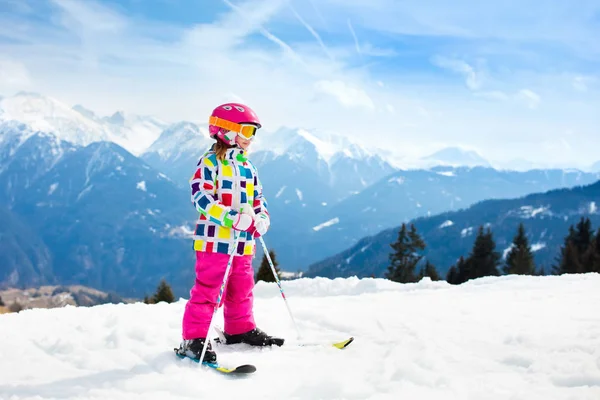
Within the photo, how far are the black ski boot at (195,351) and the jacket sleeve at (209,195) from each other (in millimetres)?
1312

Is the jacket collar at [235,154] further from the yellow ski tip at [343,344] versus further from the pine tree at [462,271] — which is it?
the pine tree at [462,271]

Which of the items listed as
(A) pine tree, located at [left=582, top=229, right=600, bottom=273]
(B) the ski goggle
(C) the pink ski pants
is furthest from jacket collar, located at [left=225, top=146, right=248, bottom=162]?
(A) pine tree, located at [left=582, top=229, right=600, bottom=273]

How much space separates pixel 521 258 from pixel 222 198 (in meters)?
43.3

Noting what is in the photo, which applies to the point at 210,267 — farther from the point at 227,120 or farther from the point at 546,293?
the point at 546,293

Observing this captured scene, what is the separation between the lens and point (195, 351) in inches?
199

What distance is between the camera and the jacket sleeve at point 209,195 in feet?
16.7

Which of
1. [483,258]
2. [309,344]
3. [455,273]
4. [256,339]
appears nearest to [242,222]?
[256,339]

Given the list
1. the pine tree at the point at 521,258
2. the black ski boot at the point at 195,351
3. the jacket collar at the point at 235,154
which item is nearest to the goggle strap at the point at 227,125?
the jacket collar at the point at 235,154

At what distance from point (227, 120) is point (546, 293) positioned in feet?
21.8

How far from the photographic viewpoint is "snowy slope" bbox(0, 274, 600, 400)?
4.12m

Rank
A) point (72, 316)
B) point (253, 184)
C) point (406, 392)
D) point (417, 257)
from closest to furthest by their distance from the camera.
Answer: point (406, 392), point (253, 184), point (72, 316), point (417, 257)

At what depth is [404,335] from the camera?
5.75 m

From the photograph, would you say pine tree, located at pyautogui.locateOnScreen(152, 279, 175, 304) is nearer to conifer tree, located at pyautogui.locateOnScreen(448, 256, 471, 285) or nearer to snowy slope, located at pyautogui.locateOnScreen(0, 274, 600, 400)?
conifer tree, located at pyautogui.locateOnScreen(448, 256, 471, 285)

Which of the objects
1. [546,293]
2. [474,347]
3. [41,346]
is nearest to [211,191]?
[41,346]
